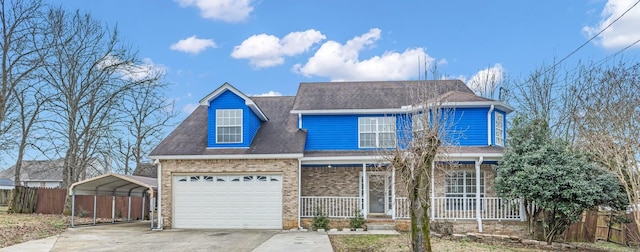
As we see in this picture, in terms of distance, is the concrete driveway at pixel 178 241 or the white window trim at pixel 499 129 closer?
the concrete driveway at pixel 178 241

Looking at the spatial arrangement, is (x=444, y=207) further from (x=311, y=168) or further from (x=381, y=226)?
(x=311, y=168)

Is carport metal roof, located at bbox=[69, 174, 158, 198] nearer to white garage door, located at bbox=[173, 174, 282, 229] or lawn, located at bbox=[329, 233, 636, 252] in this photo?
white garage door, located at bbox=[173, 174, 282, 229]

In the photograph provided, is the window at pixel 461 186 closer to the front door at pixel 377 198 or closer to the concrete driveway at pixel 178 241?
the front door at pixel 377 198

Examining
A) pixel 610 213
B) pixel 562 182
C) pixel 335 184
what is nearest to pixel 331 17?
pixel 335 184

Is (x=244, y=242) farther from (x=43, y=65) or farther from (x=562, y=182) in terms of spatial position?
(x=43, y=65)

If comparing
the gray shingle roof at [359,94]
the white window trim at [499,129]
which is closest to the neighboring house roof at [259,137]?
the gray shingle roof at [359,94]

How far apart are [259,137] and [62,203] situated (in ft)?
45.3

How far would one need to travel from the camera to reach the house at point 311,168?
1822 cm

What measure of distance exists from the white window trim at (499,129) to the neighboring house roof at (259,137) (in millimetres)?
7383

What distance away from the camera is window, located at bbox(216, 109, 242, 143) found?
18.9 metres

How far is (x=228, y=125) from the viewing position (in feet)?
62.2

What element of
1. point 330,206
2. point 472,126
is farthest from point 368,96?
point 330,206

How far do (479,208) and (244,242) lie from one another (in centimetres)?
846

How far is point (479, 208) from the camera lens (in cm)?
1770
